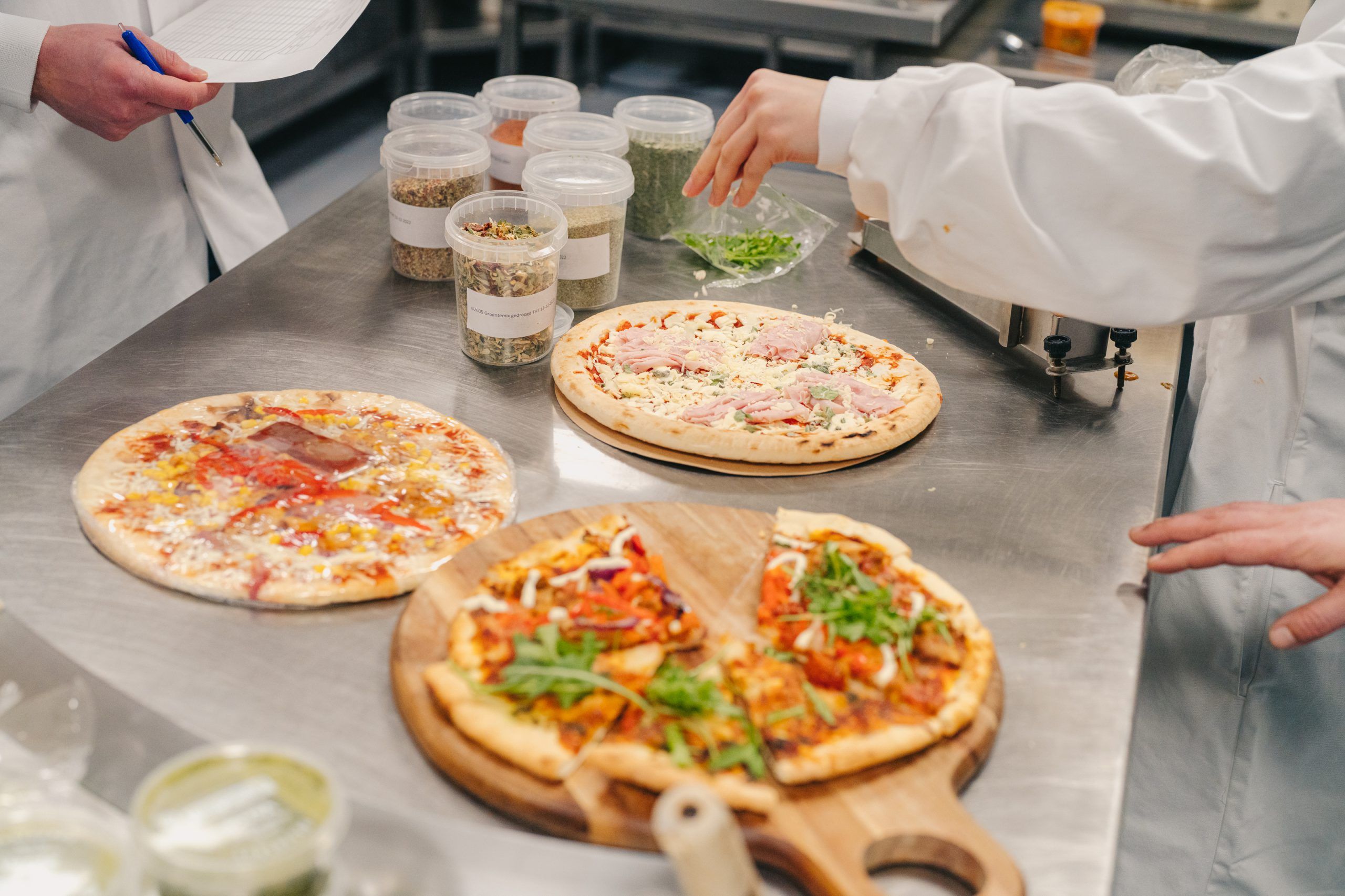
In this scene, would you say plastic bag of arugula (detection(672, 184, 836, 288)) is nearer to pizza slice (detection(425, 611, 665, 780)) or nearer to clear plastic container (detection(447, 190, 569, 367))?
clear plastic container (detection(447, 190, 569, 367))

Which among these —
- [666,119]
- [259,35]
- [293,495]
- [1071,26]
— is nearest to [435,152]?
[259,35]

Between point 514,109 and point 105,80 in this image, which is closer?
point 105,80

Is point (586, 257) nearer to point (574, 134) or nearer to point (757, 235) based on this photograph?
point (574, 134)

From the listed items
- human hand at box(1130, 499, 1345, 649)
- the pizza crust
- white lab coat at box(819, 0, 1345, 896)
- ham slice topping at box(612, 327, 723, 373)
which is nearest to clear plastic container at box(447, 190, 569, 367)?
ham slice topping at box(612, 327, 723, 373)

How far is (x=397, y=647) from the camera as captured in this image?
111 centimetres

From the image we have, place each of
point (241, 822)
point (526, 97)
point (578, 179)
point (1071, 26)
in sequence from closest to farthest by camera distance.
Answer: point (241, 822), point (578, 179), point (526, 97), point (1071, 26)

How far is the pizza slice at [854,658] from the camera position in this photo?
3.32 ft

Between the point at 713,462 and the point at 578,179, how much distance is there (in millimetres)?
614

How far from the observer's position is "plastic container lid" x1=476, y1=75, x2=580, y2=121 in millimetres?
2156

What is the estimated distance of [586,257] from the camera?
182cm

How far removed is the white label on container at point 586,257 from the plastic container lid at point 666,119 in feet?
1.14

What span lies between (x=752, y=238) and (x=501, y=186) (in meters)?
0.52

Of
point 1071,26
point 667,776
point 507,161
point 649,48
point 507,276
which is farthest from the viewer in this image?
point 649,48

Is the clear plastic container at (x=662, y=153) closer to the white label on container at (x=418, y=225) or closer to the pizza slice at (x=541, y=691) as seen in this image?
the white label on container at (x=418, y=225)
